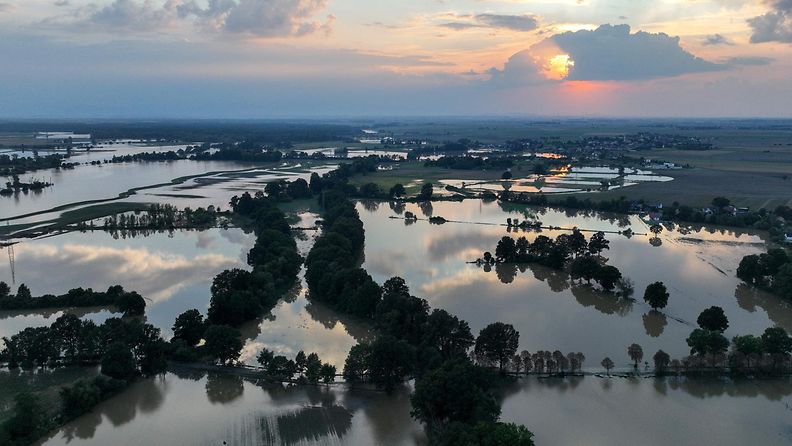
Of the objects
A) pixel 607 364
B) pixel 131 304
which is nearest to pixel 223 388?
pixel 131 304

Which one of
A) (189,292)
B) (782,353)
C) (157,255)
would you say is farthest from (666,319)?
(157,255)

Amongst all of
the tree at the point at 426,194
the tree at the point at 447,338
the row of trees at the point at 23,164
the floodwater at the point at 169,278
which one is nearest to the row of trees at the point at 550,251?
the floodwater at the point at 169,278

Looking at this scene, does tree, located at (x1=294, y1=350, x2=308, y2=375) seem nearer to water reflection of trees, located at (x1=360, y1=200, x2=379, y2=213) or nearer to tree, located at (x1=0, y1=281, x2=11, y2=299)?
tree, located at (x1=0, y1=281, x2=11, y2=299)

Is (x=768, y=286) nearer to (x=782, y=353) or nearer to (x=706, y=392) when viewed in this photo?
(x=782, y=353)

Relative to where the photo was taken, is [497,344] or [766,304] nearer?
[497,344]

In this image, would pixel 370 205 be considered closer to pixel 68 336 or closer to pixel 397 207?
pixel 397 207

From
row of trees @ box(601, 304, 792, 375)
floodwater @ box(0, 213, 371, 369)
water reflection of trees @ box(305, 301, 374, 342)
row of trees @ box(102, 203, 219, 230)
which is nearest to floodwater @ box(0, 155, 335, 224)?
row of trees @ box(102, 203, 219, 230)
